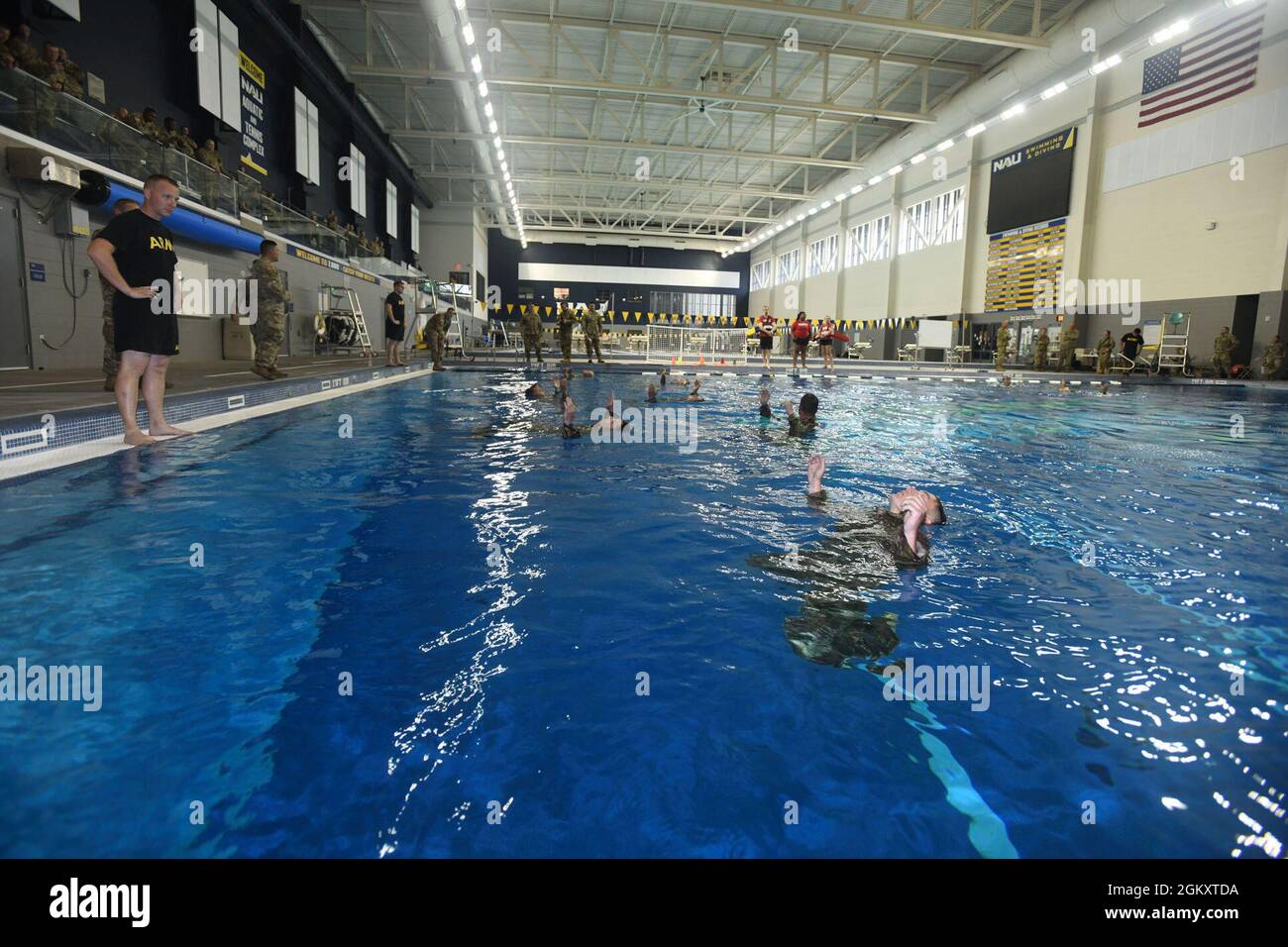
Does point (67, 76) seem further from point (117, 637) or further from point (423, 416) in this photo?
point (117, 637)

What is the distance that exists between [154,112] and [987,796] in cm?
1517

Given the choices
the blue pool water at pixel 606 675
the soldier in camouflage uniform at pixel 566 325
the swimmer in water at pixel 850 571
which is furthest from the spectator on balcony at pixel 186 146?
the swimmer in water at pixel 850 571

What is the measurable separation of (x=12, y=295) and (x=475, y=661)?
1034 cm

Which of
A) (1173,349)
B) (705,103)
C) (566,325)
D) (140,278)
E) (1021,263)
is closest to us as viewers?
(140,278)

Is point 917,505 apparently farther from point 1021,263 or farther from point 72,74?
point 1021,263

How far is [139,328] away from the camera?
15.9 feet

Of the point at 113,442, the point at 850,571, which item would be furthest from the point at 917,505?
the point at 113,442

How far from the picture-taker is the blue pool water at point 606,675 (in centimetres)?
162

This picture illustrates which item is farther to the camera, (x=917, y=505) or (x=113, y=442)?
(x=113, y=442)

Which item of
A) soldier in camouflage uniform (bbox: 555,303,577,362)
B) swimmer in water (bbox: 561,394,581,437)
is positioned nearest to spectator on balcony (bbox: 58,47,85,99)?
swimmer in water (bbox: 561,394,581,437)

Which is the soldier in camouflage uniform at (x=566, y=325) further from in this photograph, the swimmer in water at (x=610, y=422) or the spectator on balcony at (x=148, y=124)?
the swimmer in water at (x=610, y=422)

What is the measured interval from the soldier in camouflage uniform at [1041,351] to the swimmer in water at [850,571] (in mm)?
17738
